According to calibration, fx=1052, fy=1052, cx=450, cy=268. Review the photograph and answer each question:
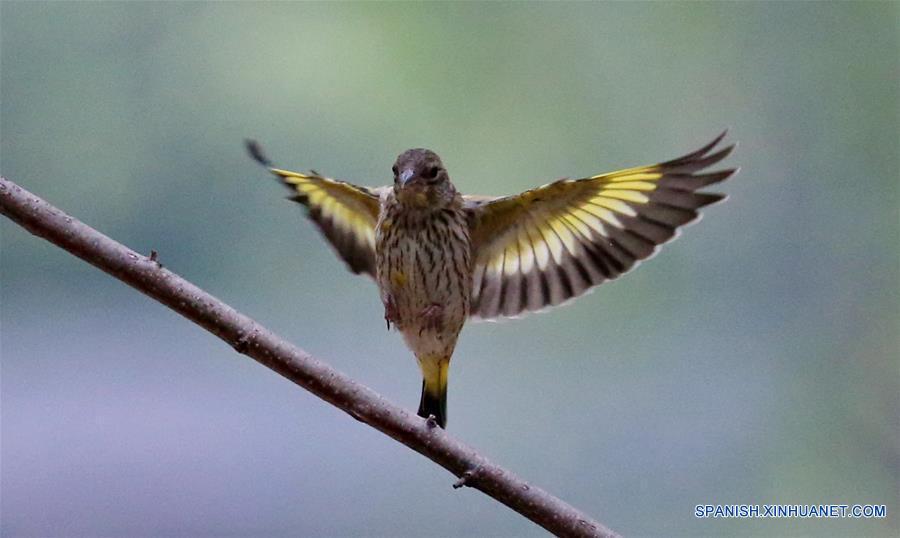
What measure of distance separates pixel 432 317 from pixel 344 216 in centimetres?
33

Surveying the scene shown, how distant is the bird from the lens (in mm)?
1572

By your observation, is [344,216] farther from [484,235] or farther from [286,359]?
[286,359]

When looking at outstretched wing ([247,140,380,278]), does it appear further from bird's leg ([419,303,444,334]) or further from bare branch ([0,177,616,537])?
bare branch ([0,177,616,537])

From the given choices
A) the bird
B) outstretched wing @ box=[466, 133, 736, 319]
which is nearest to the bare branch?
the bird

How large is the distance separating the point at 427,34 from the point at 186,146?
2.01 ft

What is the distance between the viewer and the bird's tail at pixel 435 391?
1733 millimetres

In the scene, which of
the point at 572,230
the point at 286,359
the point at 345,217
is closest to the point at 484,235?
the point at 572,230

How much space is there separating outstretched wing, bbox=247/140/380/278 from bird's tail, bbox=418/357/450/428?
0.23 meters

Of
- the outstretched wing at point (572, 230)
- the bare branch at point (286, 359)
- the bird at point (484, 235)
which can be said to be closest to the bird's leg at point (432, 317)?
the bird at point (484, 235)

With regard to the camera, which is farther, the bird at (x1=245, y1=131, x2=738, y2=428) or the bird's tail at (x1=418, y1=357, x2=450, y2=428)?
the bird's tail at (x1=418, y1=357, x2=450, y2=428)

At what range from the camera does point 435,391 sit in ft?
5.76

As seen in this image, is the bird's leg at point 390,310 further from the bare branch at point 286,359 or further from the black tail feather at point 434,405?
the bare branch at point 286,359

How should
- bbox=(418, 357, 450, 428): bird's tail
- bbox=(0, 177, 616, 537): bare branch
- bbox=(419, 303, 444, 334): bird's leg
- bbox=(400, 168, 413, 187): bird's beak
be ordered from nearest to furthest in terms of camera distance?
bbox=(0, 177, 616, 537): bare branch → bbox=(400, 168, 413, 187): bird's beak → bbox=(419, 303, 444, 334): bird's leg → bbox=(418, 357, 450, 428): bird's tail

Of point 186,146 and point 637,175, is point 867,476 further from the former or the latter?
point 186,146
